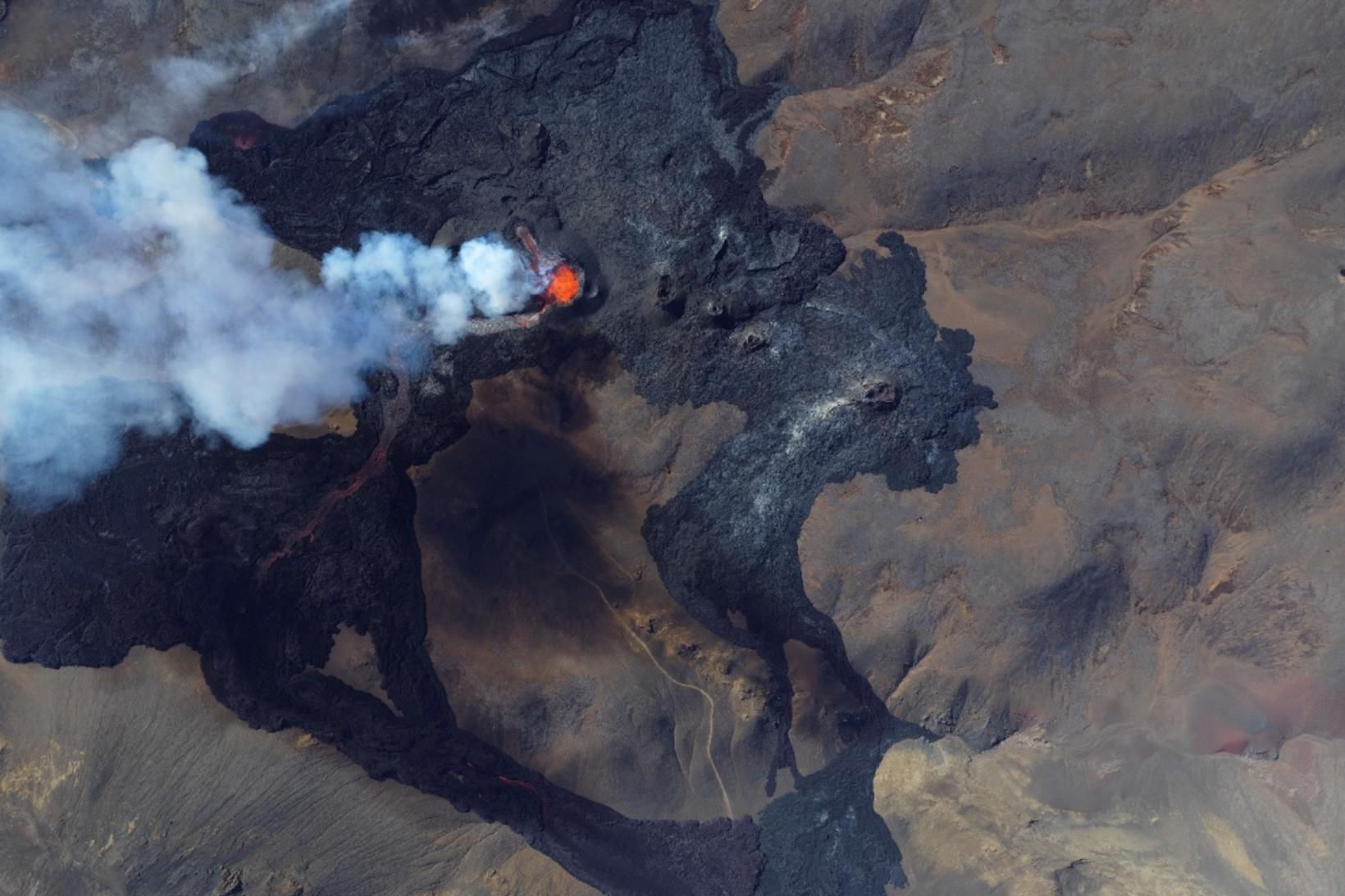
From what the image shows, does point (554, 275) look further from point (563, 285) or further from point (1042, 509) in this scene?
point (1042, 509)

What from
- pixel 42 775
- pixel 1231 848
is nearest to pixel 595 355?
pixel 42 775

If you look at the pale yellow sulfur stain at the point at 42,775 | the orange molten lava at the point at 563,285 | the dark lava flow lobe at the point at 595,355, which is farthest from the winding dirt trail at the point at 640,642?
the pale yellow sulfur stain at the point at 42,775

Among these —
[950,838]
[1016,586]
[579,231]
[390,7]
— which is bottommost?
[950,838]

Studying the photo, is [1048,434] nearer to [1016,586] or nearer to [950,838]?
[1016,586]

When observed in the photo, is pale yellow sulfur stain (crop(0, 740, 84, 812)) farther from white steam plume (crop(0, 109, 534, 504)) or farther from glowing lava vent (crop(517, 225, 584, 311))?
glowing lava vent (crop(517, 225, 584, 311))

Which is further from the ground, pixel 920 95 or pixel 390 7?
pixel 390 7

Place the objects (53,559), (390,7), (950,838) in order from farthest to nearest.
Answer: (390,7) → (950,838) → (53,559)

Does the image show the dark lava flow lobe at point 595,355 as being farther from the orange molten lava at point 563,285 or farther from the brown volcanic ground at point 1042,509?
the brown volcanic ground at point 1042,509

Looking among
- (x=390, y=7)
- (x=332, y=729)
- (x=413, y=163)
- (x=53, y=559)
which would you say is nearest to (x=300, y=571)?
(x=332, y=729)

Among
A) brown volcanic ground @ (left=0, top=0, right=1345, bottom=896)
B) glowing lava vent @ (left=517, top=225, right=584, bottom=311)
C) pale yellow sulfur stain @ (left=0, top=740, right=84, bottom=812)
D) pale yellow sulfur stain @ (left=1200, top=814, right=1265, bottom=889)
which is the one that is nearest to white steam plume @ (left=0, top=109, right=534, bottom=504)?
glowing lava vent @ (left=517, top=225, right=584, bottom=311)
